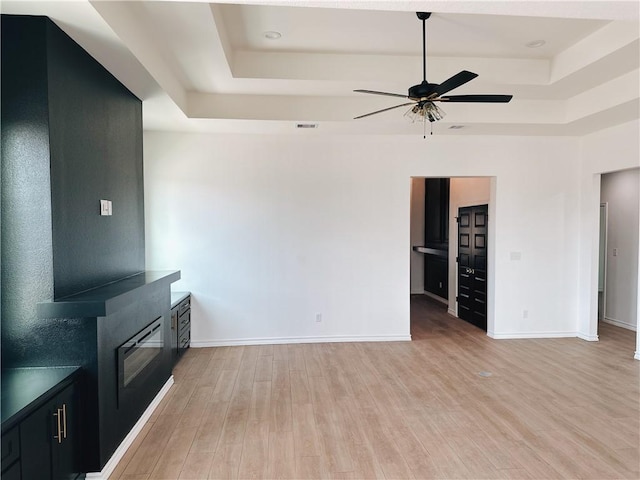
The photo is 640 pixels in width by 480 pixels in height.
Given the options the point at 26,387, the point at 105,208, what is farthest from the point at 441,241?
the point at 26,387

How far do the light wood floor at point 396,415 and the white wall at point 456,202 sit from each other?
1.90 meters

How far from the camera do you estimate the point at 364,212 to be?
202 inches

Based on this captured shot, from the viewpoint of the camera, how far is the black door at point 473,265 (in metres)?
5.61

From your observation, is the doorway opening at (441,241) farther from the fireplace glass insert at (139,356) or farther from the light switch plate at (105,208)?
the light switch plate at (105,208)

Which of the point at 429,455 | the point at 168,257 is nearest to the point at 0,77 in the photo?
the point at 168,257

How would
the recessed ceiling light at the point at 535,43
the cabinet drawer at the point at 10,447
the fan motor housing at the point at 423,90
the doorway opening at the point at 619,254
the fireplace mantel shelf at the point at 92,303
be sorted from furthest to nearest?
the doorway opening at the point at 619,254, the recessed ceiling light at the point at 535,43, the fan motor housing at the point at 423,90, the fireplace mantel shelf at the point at 92,303, the cabinet drawer at the point at 10,447

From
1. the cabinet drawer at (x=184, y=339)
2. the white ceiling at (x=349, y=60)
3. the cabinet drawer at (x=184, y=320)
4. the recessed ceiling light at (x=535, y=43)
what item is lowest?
the cabinet drawer at (x=184, y=339)

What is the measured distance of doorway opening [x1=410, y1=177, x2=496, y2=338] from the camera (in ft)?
18.5

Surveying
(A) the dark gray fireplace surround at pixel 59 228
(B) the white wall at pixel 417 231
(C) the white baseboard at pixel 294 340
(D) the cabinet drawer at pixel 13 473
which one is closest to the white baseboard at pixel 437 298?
(B) the white wall at pixel 417 231

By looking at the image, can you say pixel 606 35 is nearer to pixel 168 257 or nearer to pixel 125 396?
pixel 125 396

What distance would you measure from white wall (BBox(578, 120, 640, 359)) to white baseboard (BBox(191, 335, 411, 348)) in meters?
2.56

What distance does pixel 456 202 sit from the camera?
257 inches

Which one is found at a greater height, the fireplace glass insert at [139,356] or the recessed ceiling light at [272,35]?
the recessed ceiling light at [272,35]

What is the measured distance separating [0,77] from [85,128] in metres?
0.49
